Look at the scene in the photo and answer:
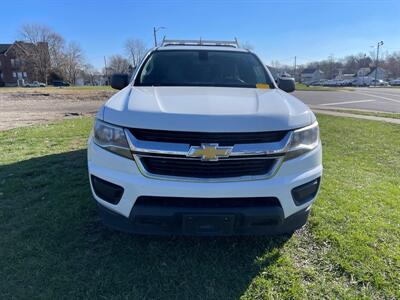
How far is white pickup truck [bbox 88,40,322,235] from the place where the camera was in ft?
6.75

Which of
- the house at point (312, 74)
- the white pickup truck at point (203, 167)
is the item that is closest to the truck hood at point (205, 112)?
the white pickup truck at point (203, 167)

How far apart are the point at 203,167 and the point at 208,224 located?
1.28ft

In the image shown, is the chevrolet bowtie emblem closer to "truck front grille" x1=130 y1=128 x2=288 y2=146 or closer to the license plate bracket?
"truck front grille" x1=130 y1=128 x2=288 y2=146

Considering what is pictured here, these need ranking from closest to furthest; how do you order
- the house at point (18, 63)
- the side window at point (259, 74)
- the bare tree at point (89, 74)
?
the side window at point (259, 74) → the house at point (18, 63) → the bare tree at point (89, 74)

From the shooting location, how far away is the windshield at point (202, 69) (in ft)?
11.1

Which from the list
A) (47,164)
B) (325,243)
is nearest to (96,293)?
(325,243)

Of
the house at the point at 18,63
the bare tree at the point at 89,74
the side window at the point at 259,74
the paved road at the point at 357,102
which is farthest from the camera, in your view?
the bare tree at the point at 89,74

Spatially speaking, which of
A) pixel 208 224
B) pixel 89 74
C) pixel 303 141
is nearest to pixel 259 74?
pixel 303 141

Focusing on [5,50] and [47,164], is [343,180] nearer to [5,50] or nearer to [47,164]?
[47,164]

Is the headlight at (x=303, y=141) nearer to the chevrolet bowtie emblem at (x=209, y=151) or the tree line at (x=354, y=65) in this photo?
the chevrolet bowtie emblem at (x=209, y=151)

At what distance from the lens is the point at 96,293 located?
2.16m

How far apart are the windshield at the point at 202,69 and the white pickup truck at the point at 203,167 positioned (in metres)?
1.08

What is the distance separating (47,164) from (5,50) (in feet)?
295

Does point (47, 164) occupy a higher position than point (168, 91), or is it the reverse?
point (168, 91)
